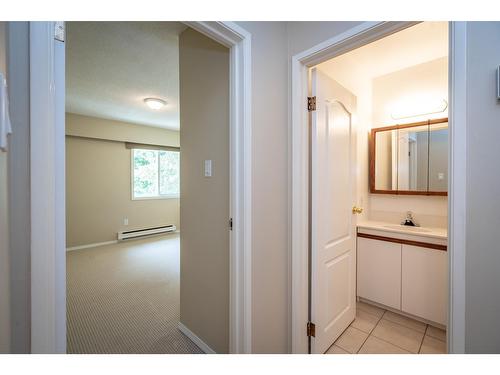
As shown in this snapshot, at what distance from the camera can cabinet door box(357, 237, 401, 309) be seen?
6.56ft

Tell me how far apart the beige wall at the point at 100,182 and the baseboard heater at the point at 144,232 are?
12cm

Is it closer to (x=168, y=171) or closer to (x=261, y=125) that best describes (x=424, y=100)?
(x=261, y=125)

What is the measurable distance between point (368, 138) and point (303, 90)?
4.91 feet

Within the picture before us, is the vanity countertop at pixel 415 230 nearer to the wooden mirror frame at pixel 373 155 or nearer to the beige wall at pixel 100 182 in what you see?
the wooden mirror frame at pixel 373 155

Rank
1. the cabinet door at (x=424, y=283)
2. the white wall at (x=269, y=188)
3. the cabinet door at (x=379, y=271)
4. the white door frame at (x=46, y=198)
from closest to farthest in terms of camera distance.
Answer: the white door frame at (x=46, y=198), the white wall at (x=269, y=188), the cabinet door at (x=424, y=283), the cabinet door at (x=379, y=271)

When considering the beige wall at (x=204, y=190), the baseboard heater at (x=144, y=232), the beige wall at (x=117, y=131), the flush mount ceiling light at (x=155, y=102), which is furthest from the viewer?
the baseboard heater at (x=144, y=232)

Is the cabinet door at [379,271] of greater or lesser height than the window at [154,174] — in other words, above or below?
below

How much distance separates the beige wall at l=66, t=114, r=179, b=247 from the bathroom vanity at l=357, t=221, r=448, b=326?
4.59m

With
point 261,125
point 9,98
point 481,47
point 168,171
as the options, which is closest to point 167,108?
point 168,171

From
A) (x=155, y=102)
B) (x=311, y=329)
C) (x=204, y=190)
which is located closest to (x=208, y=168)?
(x=204, y=190)

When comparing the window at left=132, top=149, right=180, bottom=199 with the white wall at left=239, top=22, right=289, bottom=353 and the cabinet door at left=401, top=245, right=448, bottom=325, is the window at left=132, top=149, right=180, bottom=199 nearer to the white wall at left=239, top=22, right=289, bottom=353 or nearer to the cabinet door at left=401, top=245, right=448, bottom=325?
the white wall at left=239, top=22, right=289, bottom=353

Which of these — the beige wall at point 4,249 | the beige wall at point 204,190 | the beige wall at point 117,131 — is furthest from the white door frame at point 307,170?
the beige wall at point 117,131

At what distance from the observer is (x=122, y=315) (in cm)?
205

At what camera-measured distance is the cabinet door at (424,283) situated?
1.77 meters
